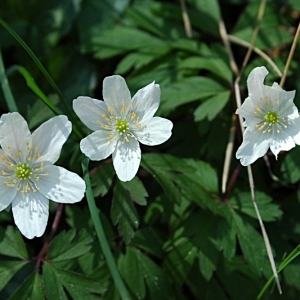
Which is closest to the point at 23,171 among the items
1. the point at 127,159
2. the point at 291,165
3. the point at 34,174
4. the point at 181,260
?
the point at 34,174

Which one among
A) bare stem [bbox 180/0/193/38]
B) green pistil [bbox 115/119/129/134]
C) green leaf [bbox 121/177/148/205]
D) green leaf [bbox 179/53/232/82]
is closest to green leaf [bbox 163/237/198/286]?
green leaf [bbox 121/177/148/205]

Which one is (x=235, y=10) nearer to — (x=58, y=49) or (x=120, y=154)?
(x=58, y=49)

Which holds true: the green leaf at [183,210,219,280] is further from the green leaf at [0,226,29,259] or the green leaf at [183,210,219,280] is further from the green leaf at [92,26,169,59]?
the green leaf at [92,26,169,59]

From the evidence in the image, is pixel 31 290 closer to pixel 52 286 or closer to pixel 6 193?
pixel 52 286

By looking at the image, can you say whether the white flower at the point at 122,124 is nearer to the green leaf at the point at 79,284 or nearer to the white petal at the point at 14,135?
the white petal at the point at 14,135

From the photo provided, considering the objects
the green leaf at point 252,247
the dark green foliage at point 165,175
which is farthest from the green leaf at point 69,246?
the green leaf at point 252,247

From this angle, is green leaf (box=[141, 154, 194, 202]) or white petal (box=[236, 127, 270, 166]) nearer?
Result: white petal (box=[236, 127, 270, 166])

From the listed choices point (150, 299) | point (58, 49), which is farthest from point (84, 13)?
point (150, 299)
